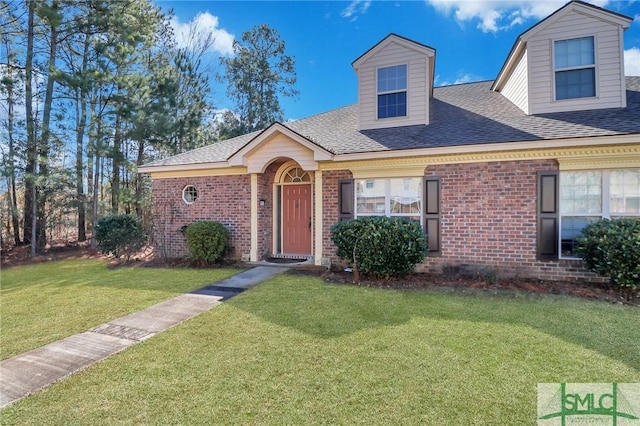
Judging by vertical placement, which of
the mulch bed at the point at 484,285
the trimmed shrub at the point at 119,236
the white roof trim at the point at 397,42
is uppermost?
the white roof trim at the point at 397,42

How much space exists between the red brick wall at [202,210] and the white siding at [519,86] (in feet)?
25.7

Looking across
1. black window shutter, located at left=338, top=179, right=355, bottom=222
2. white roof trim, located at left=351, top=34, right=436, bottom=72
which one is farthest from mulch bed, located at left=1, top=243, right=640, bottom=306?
white roof trim, located at left=351, top=34, right=436, bottom=72

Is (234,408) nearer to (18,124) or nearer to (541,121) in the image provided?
(541,121)

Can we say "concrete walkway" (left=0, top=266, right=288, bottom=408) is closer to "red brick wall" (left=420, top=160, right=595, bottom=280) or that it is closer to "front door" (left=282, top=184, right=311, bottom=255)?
"front door" (left=282, top=184, right=311, bottom=255)

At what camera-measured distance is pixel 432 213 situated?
760 centimetres

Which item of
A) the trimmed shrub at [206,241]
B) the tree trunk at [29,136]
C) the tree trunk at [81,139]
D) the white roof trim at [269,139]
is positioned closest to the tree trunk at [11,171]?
the tree trunk at [29,136]

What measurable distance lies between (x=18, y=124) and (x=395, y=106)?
14.1m

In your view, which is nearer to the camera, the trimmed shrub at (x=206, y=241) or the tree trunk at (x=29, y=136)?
the trimmed shrub at (x=206, y=241)

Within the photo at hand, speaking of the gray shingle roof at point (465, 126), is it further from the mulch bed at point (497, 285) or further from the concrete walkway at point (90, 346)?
the concrete walkway at point (90, 346)

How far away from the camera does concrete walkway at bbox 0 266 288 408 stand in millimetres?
3125

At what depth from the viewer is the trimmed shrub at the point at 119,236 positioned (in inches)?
408

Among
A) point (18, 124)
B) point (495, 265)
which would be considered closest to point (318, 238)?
point (495, 265)

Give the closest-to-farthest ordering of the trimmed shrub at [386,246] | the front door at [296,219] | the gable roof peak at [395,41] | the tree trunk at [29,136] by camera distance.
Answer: the trimmed shrub at [386,246] → the gable roof peak at [395,41] → the front door at [296,219] → the tree trunk at [29,136]

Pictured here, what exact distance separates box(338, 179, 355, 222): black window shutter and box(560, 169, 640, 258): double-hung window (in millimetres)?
4608
